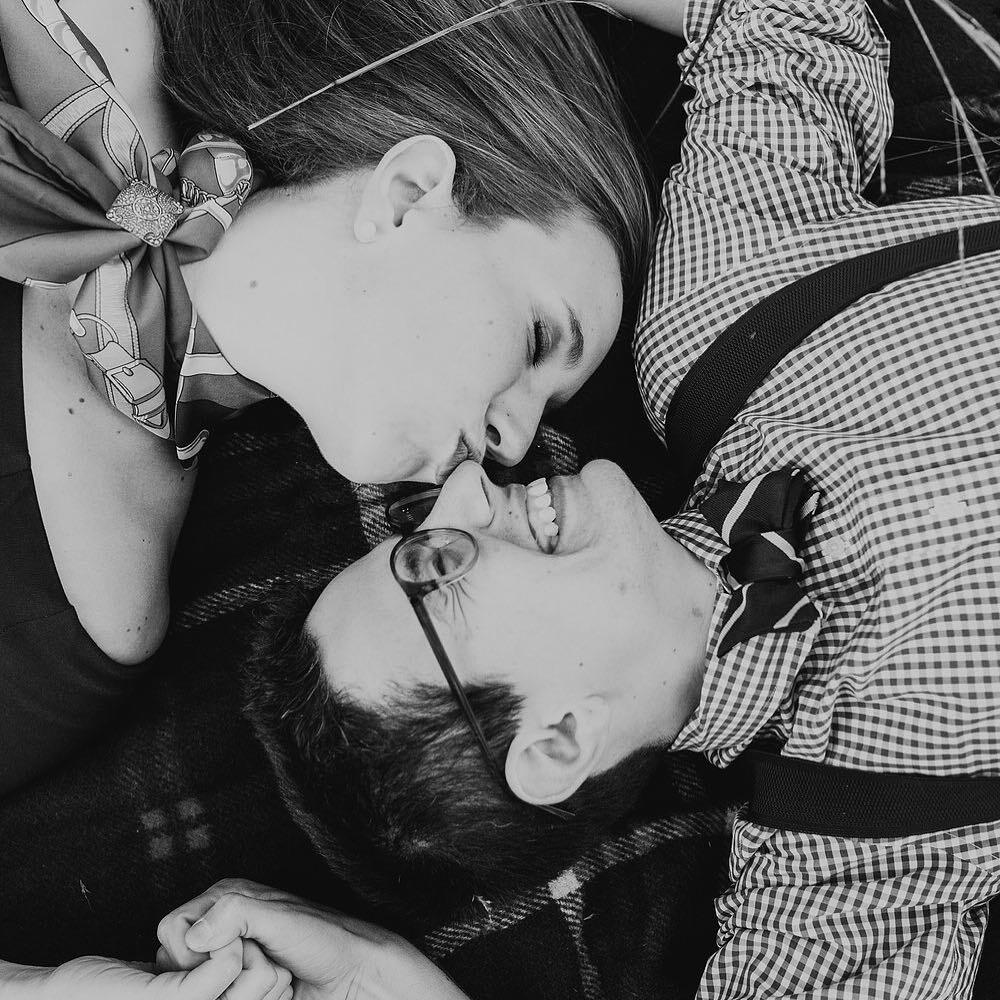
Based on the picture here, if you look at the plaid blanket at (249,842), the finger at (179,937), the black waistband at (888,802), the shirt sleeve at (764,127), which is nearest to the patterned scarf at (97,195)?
the plaid blanket at (249,842)

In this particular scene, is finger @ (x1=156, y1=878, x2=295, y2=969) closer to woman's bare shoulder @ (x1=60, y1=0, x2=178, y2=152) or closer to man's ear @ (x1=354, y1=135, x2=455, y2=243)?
man's ear @ (x1=354, y1=135, x2=455, y2=243)

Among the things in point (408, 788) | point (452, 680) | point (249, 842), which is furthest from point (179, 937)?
point (452, 680)

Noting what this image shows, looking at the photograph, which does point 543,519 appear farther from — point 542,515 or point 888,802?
point 888,802

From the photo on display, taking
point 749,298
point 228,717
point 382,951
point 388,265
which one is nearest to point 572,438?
point 749,298

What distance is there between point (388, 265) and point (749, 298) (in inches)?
22.8

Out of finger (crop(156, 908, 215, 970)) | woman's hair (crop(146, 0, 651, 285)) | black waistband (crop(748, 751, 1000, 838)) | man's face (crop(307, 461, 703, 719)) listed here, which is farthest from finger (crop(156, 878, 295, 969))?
woman's hair (crop(146, 0, 651, 285))

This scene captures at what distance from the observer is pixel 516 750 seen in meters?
1.32

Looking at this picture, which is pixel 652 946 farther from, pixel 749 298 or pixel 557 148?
pixel 557 148

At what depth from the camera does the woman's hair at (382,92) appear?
1.40 metres

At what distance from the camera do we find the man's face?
4.29 feet

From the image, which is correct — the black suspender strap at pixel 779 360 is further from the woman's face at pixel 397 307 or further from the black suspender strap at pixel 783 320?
the woman's face at pixel 397 307

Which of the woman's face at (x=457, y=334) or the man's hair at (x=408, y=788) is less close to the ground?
the woman's face at (x=457, y=334)

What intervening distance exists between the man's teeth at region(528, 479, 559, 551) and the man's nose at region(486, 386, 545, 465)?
8cm

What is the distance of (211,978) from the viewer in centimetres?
138
